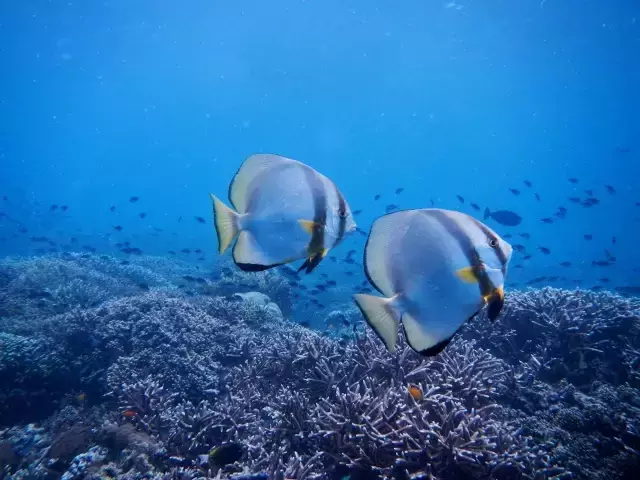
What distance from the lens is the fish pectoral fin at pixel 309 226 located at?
1558 millimetres

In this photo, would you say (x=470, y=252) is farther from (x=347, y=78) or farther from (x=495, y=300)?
(x=347, y=78)

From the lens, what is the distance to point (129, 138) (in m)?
196

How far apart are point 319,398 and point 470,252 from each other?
3554 millimetres

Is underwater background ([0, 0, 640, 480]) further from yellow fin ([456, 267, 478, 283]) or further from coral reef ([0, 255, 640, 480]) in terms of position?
yellow fin ([456, 267, 478, 283])

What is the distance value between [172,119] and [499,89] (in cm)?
13789

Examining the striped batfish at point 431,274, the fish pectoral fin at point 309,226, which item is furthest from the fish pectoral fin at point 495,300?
the fish pectoral fin at point 309,226

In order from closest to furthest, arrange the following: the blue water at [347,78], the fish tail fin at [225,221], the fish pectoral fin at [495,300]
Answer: the fish pectoral fin at [495,300] < the fish tail fin at [225,221] < the blue water at [347,78]

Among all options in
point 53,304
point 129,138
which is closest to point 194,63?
point 53,304

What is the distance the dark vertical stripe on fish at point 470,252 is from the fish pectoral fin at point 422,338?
0.23m

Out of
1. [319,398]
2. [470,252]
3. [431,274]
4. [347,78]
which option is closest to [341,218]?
[431,274]

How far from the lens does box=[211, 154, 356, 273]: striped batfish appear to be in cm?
160

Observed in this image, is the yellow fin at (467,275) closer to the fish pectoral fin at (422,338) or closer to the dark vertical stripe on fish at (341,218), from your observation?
the fish pectoral fin at (422,338)

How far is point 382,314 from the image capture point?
60.7 inches

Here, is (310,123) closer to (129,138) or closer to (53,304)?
(129,138)
